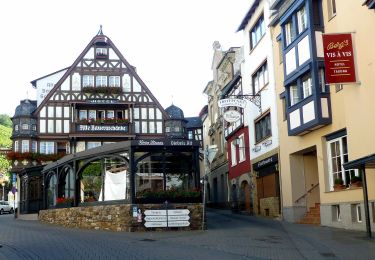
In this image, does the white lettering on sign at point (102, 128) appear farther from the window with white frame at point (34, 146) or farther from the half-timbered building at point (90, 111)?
the window with white frame at point (34, 146)

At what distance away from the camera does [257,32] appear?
96.0 ft

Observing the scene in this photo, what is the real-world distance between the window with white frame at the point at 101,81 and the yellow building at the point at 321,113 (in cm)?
2557

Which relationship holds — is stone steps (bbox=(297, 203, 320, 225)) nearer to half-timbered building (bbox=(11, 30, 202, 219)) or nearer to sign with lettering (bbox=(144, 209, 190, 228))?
sign with lettering (bbox=(144, 209, 190, 228))

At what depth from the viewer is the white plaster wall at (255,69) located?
26.4 metres

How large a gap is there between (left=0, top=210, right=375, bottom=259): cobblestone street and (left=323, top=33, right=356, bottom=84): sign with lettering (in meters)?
4.86

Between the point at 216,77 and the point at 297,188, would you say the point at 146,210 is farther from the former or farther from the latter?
the point at 216,77

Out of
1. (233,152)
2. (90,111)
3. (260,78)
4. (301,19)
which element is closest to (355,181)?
(301,19)

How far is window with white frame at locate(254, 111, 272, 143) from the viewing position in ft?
90.5

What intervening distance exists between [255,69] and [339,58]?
11.4 m

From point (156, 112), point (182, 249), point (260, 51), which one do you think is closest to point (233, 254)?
point (182, 249)

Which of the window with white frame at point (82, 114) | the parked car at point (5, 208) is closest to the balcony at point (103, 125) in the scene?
the window with white frame at point (82, 114)

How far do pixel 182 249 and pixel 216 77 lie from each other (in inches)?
1115

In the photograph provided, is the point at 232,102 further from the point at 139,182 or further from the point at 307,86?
the point at 139,182

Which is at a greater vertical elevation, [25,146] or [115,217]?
[25,146]
